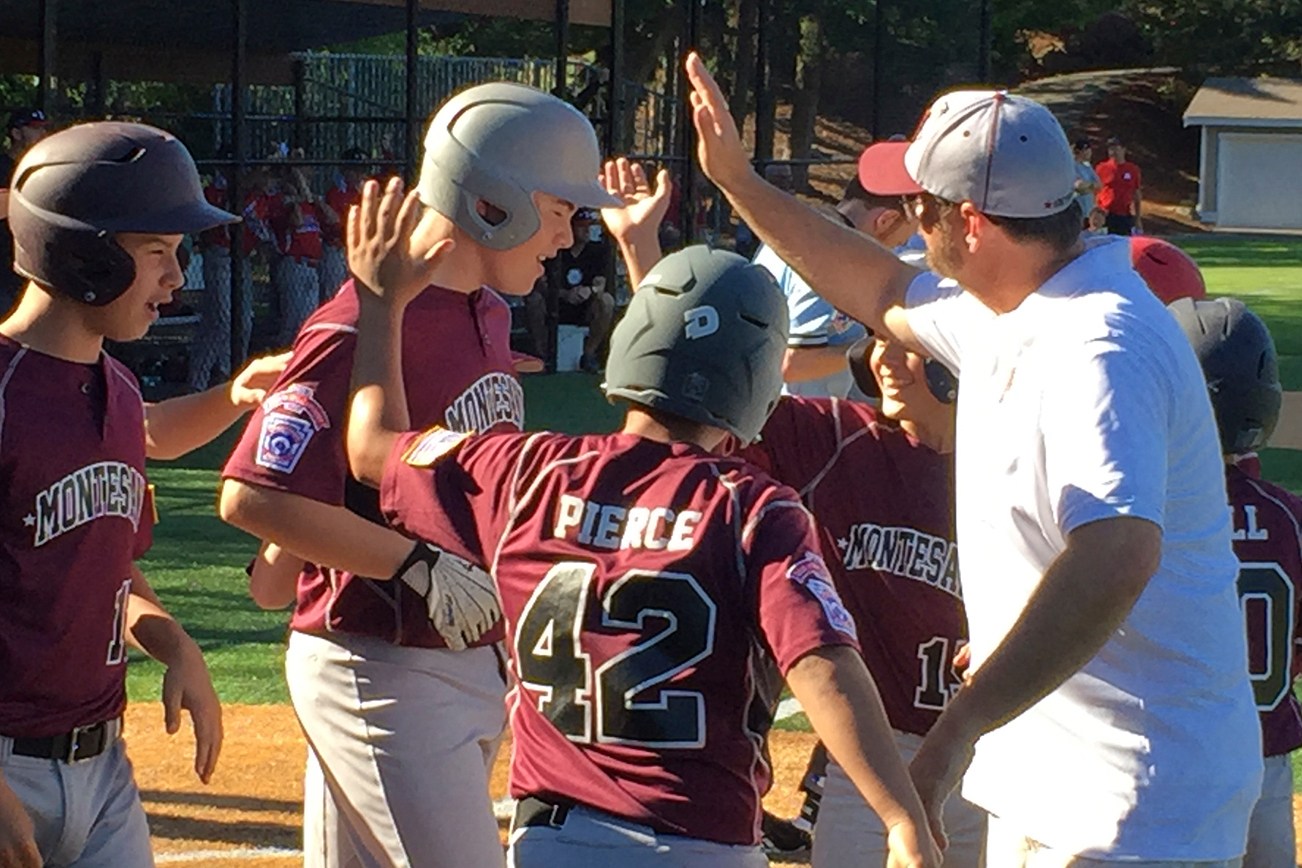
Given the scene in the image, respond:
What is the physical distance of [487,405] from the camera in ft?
14.1

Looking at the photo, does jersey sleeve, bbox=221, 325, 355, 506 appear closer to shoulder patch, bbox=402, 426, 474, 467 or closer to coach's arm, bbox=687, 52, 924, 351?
shoulder patch, bbox=402, 426, 474, 467

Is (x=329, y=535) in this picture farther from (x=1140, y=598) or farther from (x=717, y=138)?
(x=1140, y=598)

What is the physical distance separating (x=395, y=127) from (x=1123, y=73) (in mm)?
41293

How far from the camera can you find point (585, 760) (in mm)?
3160

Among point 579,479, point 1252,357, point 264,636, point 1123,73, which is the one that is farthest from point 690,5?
point 1123,73

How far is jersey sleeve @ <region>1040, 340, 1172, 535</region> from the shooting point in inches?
123

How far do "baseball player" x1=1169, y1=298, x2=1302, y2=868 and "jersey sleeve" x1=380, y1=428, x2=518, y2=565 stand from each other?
1.93m

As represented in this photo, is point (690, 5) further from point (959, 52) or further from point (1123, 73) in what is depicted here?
point (1123, 73)

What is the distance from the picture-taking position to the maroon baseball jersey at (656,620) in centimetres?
303

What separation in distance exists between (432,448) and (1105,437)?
1.14 metres

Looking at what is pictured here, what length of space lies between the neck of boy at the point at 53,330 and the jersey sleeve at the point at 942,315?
5.57 ft

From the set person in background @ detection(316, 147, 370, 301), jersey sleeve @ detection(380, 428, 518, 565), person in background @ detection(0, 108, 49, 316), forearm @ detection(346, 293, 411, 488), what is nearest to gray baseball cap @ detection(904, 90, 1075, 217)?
jersey sleeve @ detection(380, 428, 518, 565)

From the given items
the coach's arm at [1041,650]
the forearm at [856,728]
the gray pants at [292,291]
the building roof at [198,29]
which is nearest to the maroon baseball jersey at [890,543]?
the coach's arm at [1041,650]

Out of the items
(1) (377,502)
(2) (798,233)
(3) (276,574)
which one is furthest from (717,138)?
(3) (276,574)
